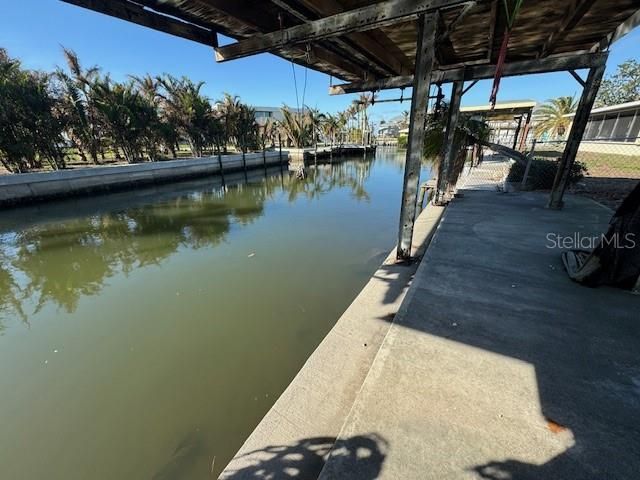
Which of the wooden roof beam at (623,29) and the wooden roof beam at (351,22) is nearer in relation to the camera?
the wooden roof beam at (351,22)

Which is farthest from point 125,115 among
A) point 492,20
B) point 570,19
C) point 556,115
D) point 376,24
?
point 556,115

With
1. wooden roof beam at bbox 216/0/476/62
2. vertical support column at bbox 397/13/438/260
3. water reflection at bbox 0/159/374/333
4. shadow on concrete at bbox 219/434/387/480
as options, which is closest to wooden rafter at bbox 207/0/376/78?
wooden roof beam at bbox 216/0/476/62

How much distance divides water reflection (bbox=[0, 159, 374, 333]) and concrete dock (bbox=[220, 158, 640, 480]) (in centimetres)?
503

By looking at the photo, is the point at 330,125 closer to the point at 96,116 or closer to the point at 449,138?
the point at 96,116

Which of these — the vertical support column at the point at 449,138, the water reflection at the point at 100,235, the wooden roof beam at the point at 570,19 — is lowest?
the water reflection at the point at 100,235

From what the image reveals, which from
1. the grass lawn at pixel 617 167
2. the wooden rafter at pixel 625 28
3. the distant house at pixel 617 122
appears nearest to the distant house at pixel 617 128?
the distant house at pixel 617 122

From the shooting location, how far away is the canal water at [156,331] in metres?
2.51

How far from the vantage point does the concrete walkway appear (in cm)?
145

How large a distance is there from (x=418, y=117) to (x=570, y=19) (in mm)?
2548

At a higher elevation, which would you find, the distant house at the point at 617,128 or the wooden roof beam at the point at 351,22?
the wooden roof beam at the point at 351,22

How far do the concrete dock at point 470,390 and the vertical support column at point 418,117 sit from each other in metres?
0.92

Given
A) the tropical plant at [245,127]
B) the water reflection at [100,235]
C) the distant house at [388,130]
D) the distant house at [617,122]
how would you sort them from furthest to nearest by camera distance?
the distant house at [388,130] → the tropical plant at [245,127] → the distant house at [617,122] → the water reflection at [100,235]

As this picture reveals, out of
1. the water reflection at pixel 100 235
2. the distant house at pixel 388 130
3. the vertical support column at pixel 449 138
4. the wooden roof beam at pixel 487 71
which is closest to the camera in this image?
the wooden roof beam at pixel 487 71

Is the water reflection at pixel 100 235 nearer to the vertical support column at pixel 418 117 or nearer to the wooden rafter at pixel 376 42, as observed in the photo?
the vertical support column at pixel 418 117
